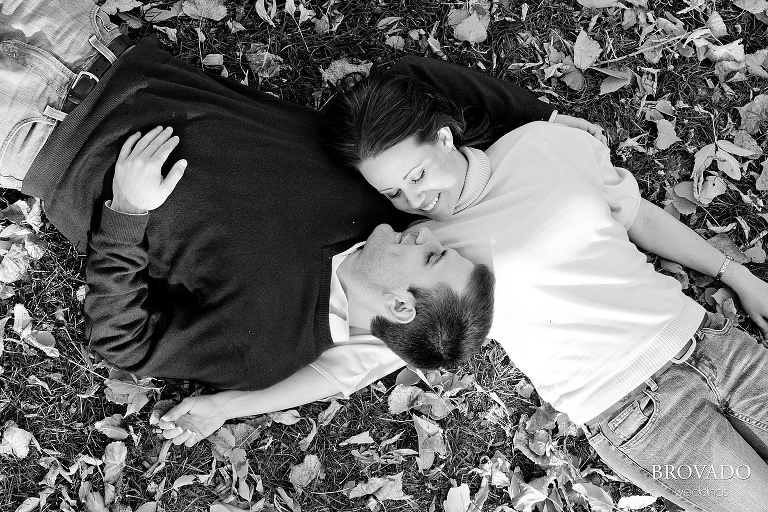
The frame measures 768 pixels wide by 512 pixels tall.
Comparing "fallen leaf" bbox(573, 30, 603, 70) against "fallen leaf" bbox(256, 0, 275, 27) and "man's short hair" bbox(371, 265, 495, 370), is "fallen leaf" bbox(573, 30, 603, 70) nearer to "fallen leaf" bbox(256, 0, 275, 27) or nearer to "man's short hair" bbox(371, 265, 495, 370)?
"man's short hair" bbox(371, 265, 495, 370)

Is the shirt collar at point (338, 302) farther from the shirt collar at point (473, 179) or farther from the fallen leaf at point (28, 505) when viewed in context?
the fallen leaf at point (28, 505)

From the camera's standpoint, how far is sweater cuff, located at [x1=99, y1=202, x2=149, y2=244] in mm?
3182

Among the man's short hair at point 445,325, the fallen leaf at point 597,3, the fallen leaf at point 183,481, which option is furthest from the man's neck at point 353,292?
the fallen leaf at point 597,3

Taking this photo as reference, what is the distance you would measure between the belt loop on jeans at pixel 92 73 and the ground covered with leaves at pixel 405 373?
0.66m

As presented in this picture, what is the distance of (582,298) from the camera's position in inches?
133

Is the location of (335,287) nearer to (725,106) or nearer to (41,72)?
(41,72)

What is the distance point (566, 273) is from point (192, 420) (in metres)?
2.20

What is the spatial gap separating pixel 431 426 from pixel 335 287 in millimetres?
1184

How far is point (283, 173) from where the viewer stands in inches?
133

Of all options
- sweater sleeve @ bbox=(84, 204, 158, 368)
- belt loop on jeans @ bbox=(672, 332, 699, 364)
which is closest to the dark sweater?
sweater sleeve @ bbox=(84, 204, 158, 368)

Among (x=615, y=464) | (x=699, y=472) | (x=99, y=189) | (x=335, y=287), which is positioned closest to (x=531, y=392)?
(x=615, y=464)

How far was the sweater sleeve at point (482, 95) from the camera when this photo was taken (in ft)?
12.0

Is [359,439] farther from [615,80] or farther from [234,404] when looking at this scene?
[615,80]

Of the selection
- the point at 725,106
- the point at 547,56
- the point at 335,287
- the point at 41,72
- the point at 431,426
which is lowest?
the point at 431,426
